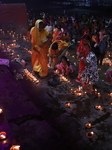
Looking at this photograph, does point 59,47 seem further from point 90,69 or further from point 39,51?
point 90,69

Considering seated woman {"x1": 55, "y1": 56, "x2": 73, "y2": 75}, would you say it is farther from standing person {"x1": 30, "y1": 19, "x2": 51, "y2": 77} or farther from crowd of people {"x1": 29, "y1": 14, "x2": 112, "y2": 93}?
standing person {"x1": 30, "y1": 19, "x2": 51, "y2": 77}

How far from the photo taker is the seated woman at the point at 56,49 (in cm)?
699

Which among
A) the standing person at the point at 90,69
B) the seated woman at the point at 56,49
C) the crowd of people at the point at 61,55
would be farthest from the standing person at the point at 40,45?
the standing person at the point at 90,69

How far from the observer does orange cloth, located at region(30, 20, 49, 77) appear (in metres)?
6.16

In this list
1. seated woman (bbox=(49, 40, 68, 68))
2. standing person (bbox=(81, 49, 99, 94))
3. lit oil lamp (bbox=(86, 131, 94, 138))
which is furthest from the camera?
seated woman (bbox=(49, 40, 68, 68))

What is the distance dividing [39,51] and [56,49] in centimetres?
98

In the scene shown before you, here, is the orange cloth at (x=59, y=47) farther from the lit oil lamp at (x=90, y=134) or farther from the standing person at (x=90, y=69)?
the lit oil lamp at (x=90, y=134)

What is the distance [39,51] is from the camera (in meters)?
6.37

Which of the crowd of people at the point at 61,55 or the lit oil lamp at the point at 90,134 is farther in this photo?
the crowd of people at the point at 61,55

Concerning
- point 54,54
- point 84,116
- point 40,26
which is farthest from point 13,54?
point 84,116

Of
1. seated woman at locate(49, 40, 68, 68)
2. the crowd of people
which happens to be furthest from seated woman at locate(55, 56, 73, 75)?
seated woman at locate(49, 40, 68, 68)

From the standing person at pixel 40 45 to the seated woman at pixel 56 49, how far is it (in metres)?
0.57

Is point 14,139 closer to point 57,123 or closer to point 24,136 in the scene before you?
point 24,136

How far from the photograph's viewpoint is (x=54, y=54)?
716 centimetres
